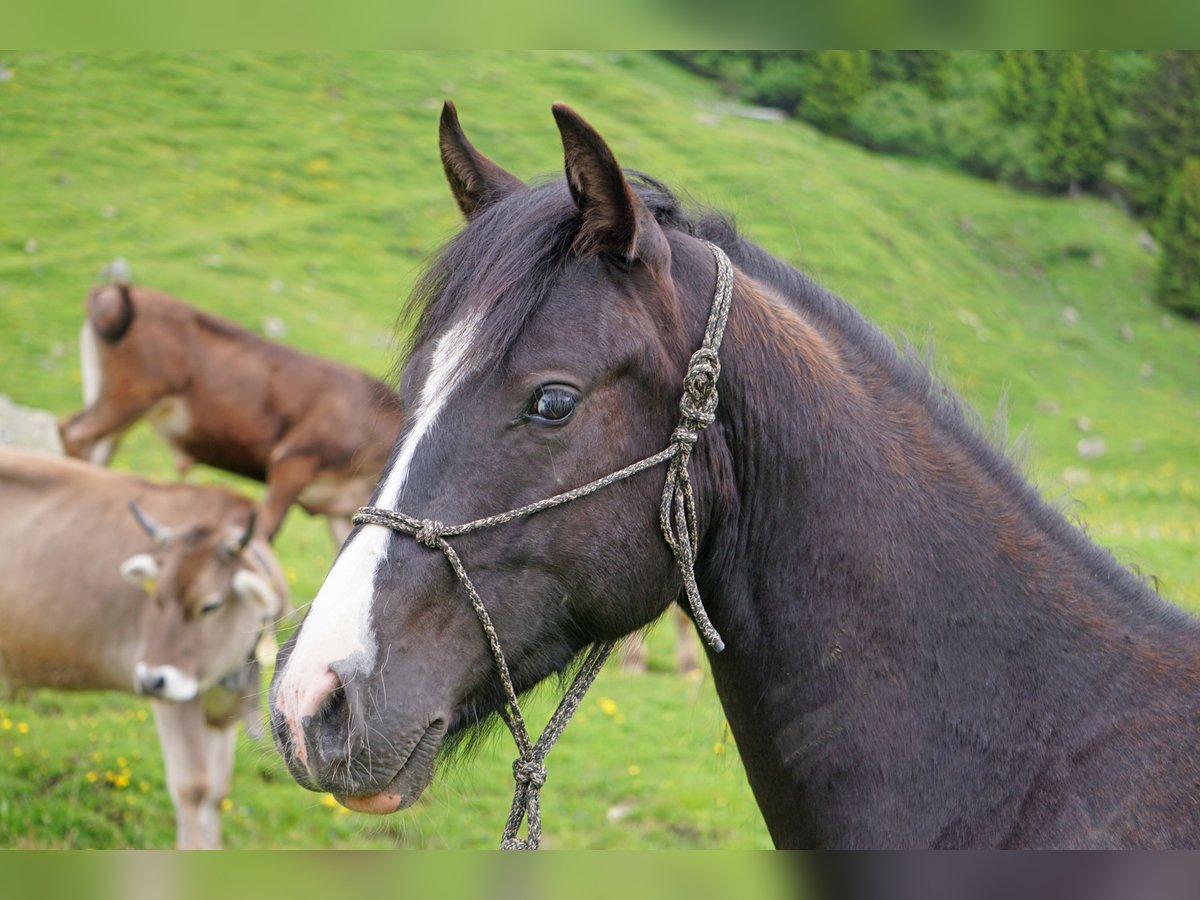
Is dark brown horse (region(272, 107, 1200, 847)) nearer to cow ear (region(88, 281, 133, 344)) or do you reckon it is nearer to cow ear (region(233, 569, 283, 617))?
cow ear (region(233, 569, 283, 617))


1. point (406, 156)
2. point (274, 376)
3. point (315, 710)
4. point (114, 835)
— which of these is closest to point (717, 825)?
point (114, 835)

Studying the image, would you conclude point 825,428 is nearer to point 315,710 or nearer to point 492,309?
point 492,309

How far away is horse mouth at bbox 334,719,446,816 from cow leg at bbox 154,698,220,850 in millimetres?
4139

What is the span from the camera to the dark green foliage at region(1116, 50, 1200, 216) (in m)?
10.4

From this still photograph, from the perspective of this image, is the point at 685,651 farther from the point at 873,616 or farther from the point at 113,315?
the point at 873,616

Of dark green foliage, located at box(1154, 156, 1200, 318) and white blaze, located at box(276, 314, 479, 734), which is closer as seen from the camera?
white blaze, located at box(276, 314, 479, 734)

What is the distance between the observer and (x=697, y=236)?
7.65 ft

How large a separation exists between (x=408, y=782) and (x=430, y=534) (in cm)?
48

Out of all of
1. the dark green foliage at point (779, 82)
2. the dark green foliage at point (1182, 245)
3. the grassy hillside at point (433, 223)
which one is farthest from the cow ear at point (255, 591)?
the dark green foliage at point (1182, 245)

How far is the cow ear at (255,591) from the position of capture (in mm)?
5555

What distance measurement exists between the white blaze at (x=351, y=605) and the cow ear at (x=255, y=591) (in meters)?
3.90

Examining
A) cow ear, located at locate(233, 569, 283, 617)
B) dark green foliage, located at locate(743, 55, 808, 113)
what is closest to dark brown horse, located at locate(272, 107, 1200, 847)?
cow ear, located at locate(233, 569, 283, 617)

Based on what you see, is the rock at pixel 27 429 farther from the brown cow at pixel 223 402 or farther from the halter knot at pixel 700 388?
the halter knot at pixel 700 388

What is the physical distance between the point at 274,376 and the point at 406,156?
16.0 feet
